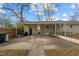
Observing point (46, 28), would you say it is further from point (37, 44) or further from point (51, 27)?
point (37, 44)

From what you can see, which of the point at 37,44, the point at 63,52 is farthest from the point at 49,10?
the point at 63,52

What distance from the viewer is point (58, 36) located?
8305 mm

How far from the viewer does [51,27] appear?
27.3 feet

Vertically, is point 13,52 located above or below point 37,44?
below

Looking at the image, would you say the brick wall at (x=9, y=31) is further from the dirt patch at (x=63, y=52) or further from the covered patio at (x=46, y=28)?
the dirt patch at (x=63, y=52)

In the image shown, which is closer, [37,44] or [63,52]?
[63,52]

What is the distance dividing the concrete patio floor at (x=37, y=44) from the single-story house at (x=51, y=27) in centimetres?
33

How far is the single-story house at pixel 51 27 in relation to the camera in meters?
8.06

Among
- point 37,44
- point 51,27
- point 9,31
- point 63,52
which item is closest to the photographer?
point 63,52

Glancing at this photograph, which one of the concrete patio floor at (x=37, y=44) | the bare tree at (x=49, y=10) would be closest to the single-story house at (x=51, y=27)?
the bare tree at (x=49, y=10)

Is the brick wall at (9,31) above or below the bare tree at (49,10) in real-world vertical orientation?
below

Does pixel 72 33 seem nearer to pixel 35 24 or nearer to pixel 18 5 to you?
pixel 35 24

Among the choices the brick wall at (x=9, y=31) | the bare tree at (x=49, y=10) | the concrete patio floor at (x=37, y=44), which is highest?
the bare tree at (x=49, y=10)

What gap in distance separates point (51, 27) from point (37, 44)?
2.78 feet
